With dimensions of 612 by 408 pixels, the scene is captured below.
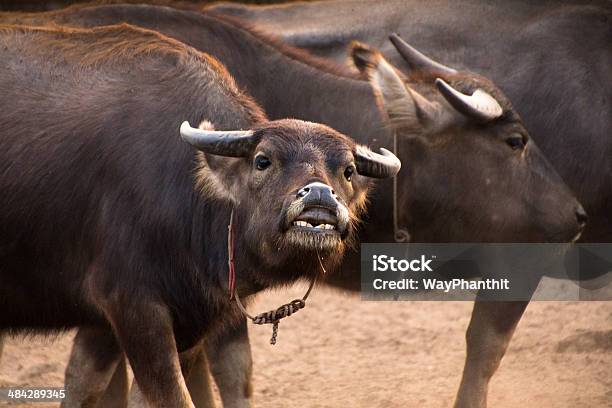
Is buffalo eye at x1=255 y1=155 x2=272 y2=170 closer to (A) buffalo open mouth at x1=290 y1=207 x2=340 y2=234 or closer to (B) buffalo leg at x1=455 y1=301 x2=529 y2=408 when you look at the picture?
(A) buffalo open mouth at x1=290 y1=207 x2=340 y2=234

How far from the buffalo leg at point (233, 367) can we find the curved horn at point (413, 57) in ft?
5.99

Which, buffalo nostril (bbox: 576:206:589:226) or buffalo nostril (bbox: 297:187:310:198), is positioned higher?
buffalo nostril (bbox: 297:187:310:198)

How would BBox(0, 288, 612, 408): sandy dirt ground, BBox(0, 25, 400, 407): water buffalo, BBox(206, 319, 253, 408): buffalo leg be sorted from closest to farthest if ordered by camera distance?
BBox(0, 25, 400, 407): water buffalo
BBox(206, 319, 253, 408): buffalo leg
BBox(0, 288, 612, 408): sandy dirt ground

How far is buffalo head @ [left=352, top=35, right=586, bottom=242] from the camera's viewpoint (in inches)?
262

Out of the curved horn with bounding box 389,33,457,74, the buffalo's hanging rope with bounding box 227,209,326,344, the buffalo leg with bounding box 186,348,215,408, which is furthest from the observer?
the curved horn with bounding box 389,33,457,74

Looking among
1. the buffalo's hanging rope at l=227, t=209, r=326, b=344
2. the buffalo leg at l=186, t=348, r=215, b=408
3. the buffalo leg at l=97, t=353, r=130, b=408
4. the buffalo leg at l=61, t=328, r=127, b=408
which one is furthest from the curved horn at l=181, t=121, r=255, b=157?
the buffalo leg at l=97, t=353, r=130, b=408

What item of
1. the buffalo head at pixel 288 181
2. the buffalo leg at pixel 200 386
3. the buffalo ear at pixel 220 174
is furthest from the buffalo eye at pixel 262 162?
the buffalo leg at pixel 200 386

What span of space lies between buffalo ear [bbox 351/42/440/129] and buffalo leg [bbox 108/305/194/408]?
193 centimetres

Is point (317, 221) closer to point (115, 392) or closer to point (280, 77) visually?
point (280, 77)

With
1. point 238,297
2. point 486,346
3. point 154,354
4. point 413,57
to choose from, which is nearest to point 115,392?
point 154,354

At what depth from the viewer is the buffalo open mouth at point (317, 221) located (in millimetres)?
4793

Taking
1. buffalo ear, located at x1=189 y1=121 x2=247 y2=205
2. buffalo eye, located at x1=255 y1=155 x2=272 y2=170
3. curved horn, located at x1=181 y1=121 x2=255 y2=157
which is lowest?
buffalo ear, located at x1=189 y1=121 x2=247 y2=205

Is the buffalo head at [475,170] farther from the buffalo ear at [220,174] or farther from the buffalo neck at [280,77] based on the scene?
the buffalo ear at [220,174]

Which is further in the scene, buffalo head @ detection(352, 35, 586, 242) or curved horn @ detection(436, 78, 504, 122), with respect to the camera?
buffalo head @ detection(352, 35, 586, 242)
